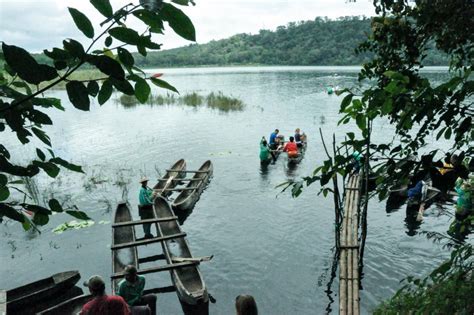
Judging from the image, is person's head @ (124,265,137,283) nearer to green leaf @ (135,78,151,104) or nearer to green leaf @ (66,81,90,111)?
green leaf @ (135,78,151,104)

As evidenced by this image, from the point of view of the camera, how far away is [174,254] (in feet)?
41.9

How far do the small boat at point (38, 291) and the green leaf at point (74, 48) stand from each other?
33.9 feet

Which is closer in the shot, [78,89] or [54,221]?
[78,89]

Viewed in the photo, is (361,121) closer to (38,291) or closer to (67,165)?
(67,165)

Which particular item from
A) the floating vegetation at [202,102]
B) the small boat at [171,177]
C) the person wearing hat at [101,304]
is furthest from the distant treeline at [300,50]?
the person wearing hat at [101,304]

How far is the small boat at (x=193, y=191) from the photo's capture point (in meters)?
17.7

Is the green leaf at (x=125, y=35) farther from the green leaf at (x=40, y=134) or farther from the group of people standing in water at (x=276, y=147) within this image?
the group of people standing in water at (x=276, y=147)

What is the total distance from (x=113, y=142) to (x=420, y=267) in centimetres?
2753

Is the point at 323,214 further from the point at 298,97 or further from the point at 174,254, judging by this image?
the point at 298,97

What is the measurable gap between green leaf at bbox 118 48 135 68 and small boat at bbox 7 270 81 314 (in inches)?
405

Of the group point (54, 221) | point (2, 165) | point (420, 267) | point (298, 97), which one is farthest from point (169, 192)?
point (298, 97)

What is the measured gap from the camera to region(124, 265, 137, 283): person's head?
8109 mm

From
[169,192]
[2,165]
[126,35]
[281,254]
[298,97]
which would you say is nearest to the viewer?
[126,35]

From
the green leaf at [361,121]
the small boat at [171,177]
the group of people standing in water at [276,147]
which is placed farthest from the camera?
the group of people standing in water at [276,147]
